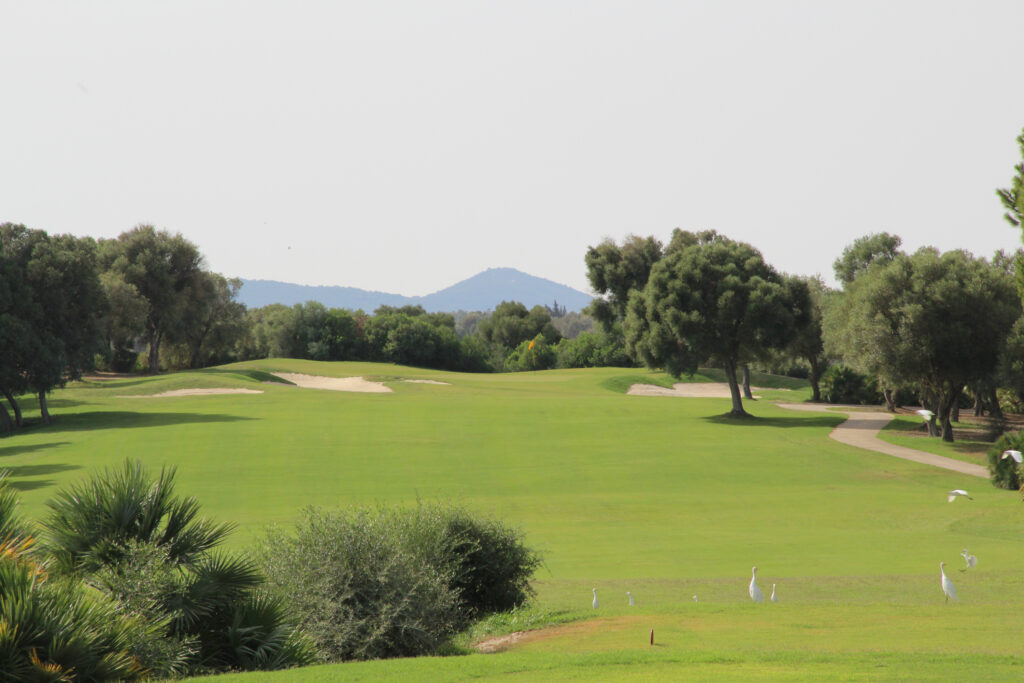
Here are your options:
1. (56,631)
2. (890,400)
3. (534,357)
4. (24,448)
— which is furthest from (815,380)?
(56,631)

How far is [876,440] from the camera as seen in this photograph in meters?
42.4

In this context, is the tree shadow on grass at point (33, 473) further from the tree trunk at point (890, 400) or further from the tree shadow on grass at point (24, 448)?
the tree trunk at point (890, 400)

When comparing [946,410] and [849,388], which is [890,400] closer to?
[849,388]

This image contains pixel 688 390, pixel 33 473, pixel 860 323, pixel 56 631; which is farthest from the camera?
pixel 688 390

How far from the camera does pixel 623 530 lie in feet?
76.9

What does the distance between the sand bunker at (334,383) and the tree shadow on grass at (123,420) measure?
1936cm

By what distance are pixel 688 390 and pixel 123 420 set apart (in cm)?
4688

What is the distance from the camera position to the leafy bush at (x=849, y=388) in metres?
66.3

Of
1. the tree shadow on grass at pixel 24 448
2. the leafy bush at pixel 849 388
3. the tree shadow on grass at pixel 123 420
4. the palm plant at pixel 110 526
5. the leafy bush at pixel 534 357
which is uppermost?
the leafy bush at pixel 534 357

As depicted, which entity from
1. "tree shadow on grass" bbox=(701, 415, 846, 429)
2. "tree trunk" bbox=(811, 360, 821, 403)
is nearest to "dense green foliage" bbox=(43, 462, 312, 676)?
"tree shadow on grass" bbox=(701, 415, 846, 429)

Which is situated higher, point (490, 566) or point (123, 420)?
point (123, 420)

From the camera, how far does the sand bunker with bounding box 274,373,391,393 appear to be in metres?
67.5

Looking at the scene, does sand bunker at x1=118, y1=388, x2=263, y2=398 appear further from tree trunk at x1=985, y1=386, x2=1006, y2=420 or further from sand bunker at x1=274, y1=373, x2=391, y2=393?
tree trunk at x1=985, y1=386, x2=1006, y2=420

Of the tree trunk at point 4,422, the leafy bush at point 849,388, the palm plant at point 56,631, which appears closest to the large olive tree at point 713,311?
the leafy bush at point 849,388
